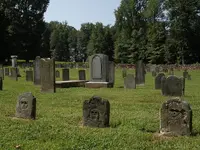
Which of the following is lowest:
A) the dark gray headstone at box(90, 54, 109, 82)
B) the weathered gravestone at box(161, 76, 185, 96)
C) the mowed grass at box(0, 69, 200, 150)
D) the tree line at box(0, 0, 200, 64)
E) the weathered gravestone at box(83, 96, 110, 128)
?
the mowed grass at box(0, 69, 200, 150)

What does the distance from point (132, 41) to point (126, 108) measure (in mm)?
66444

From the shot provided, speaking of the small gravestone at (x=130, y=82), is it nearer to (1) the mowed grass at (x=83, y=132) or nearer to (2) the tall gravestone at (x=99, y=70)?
(2) the tall gravestone at (x=99, y=70)

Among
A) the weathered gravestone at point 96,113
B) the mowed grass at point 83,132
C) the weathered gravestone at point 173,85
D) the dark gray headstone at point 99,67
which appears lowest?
the mowed grass at point 83,132

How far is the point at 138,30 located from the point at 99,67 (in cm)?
6049

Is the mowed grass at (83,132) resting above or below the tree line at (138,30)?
below

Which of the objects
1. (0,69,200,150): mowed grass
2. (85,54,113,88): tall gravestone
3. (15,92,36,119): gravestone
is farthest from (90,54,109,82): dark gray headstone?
(15,92,36,119): gravestone

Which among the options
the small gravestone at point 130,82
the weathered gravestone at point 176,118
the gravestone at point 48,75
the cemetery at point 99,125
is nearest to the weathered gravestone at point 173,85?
the cemetery at point 99,125

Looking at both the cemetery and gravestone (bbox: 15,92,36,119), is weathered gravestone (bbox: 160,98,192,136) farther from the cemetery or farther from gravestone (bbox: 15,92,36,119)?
gravestone (bbox: 15,92,36,119)

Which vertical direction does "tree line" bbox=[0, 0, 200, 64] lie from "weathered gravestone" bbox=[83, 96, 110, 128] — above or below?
above

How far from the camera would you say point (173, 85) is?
16.1 m

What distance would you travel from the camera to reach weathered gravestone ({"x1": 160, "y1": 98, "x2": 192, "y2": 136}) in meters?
8.34

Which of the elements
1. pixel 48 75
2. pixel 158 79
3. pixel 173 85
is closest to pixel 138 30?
pixel 158 79

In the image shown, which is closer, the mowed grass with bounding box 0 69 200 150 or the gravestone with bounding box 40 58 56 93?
the mowed grass with bounding box 0 69 200 150

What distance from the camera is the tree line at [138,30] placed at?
6662 centimetres
